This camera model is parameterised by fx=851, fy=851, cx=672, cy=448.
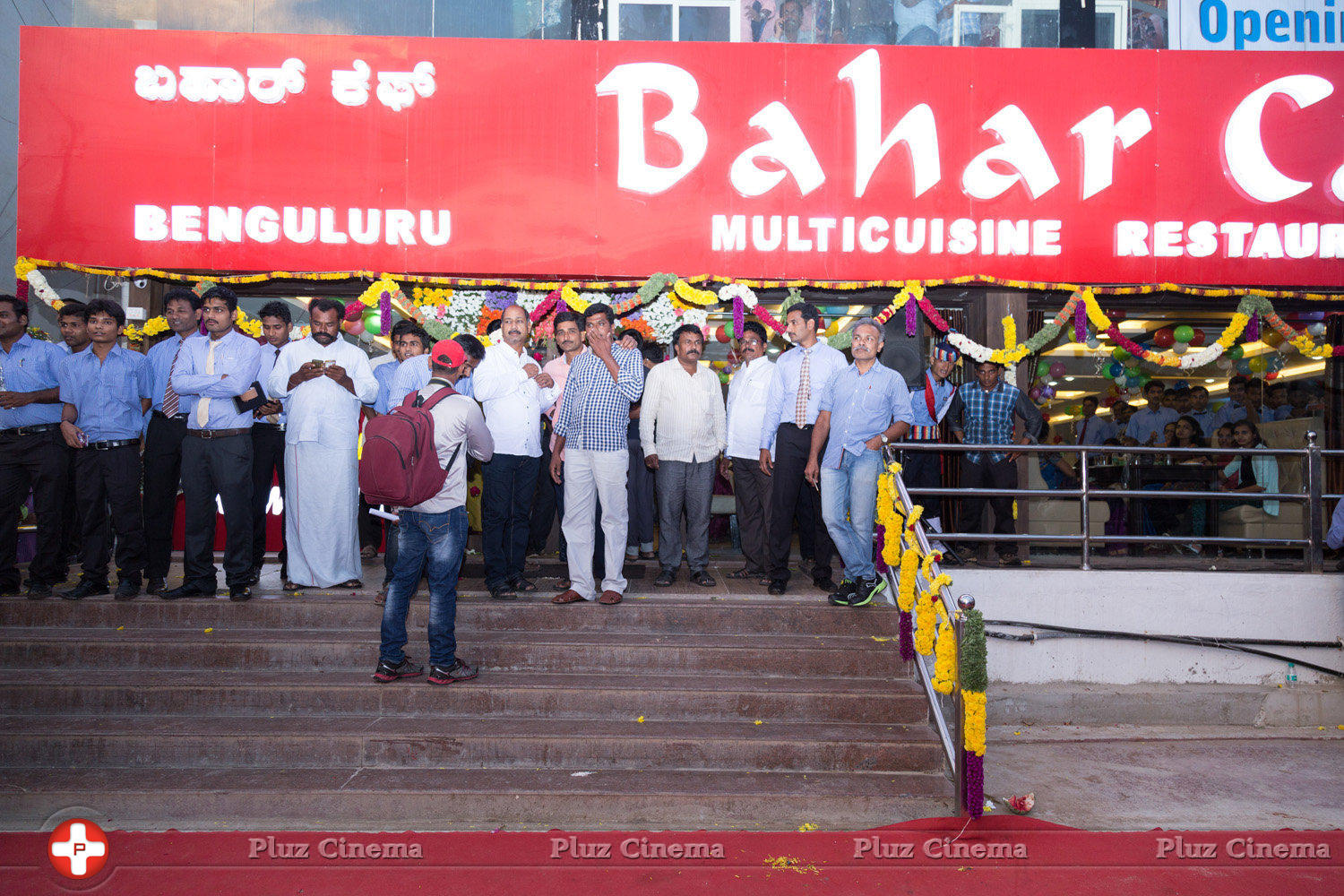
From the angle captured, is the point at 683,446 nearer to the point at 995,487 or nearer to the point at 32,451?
the point at 995,487

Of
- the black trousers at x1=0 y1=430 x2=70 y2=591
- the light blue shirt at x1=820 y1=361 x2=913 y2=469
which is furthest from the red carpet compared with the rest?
the black trousers at x1=0 y1=430 x2=70 y2=591

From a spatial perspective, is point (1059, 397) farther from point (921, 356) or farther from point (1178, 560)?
point (1178, 560)

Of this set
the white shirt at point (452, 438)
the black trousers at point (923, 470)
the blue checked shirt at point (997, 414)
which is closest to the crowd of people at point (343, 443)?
the white shirt at point (452, 438)

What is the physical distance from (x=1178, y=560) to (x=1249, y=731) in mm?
1584

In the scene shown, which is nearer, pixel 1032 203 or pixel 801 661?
pixel 801 661

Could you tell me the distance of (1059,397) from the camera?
10.4m

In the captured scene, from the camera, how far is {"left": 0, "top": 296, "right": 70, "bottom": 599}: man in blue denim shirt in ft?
20.2

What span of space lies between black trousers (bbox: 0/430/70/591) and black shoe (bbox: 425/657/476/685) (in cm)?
325

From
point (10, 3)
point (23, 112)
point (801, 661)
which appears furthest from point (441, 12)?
point (801, 661)

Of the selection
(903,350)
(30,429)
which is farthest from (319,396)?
(903,350)

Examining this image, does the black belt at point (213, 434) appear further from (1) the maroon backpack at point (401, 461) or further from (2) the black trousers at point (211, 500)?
(1) the maroon backpack at point (401, 461)

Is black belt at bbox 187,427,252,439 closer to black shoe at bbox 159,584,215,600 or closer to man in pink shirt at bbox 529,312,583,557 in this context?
black shoe at bbox 159,584,215,600

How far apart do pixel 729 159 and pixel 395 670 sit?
18.6 ft

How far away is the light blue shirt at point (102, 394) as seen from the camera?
6.18 meters
